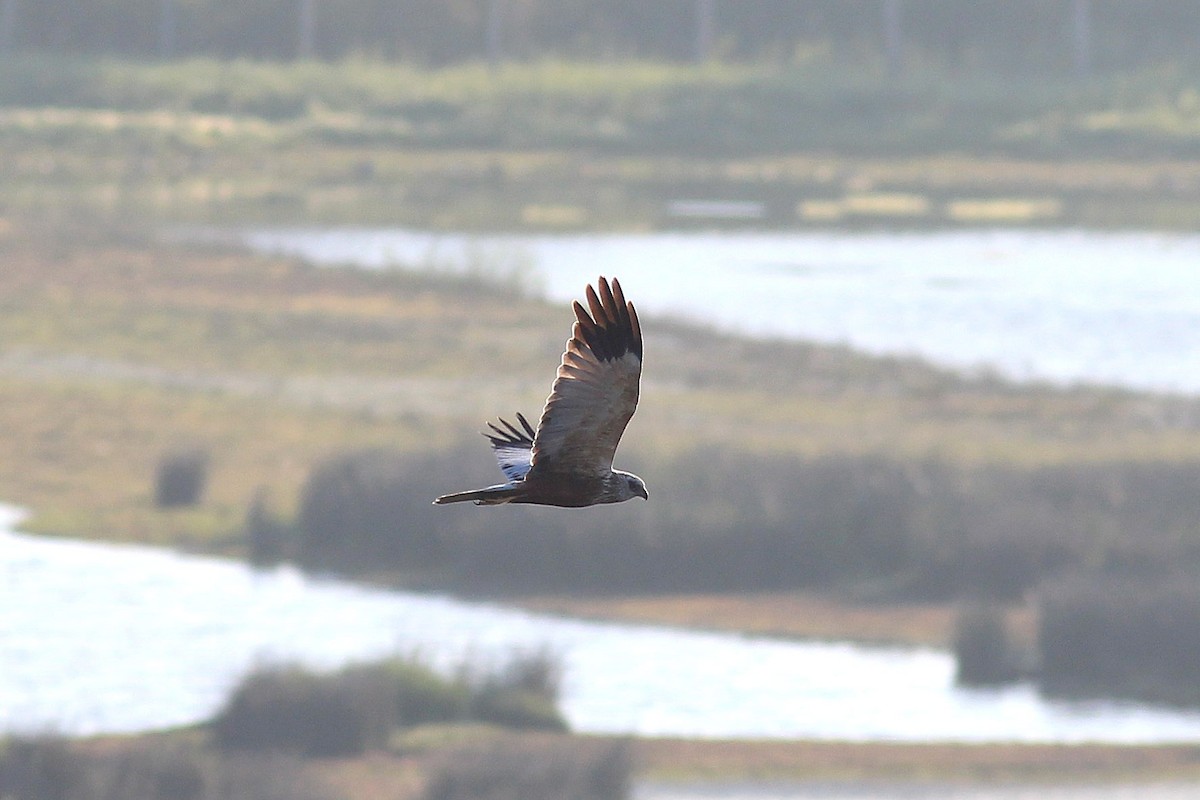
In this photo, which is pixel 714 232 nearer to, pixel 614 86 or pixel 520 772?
pixel 614 86

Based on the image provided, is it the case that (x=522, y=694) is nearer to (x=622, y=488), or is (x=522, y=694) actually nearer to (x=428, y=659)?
(x=428, y=659)

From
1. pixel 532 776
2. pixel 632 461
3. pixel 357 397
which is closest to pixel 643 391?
pixel 357 397

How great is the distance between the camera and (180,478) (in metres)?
46.6

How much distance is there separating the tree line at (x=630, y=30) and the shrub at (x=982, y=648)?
134ft

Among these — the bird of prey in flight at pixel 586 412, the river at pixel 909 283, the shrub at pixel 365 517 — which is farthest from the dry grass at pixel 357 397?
the bird of prey in flight at pixel 586 412

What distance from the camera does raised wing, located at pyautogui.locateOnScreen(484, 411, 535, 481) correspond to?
39.3ft

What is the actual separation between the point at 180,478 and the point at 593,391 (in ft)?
118

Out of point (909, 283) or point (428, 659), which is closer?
point (428, 659)

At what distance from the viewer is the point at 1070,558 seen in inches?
1773

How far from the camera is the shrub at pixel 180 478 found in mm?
46312

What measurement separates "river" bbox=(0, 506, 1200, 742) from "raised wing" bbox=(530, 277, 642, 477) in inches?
931

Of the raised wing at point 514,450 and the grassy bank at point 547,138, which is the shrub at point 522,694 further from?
the grassy bank at point 547,138

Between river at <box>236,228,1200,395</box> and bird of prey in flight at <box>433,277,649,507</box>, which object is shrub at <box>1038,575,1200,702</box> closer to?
river at <box>236,228,1200,395</box>

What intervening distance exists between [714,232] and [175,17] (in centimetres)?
1668
